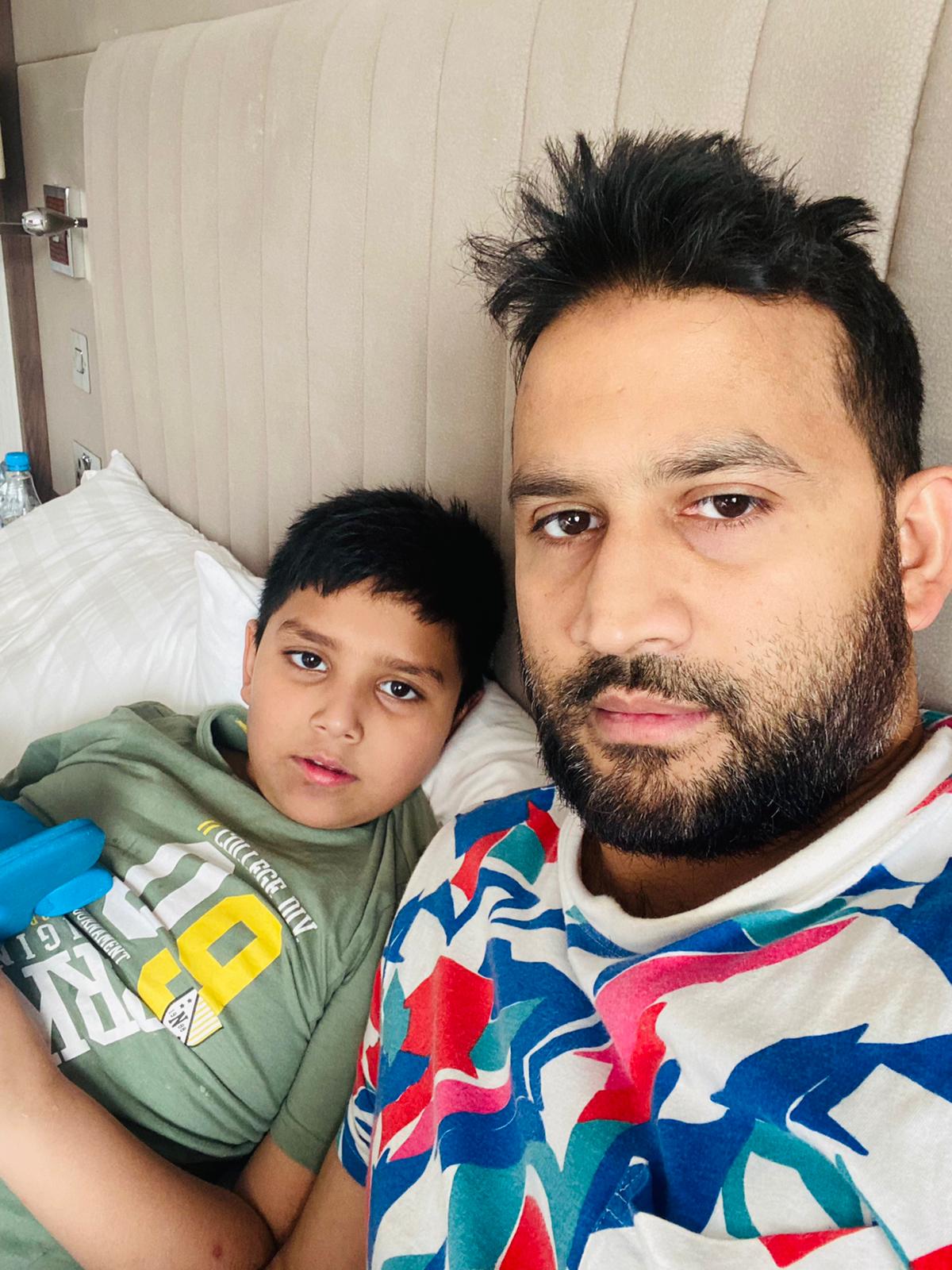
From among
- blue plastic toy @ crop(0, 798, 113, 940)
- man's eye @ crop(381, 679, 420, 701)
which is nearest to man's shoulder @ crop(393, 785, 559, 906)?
man's eye @ crop(381, 679, 420, 701)

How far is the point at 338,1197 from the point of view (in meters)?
0.83

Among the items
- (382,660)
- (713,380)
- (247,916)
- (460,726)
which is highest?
(713,380)

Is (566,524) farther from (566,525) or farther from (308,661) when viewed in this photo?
(308,661)

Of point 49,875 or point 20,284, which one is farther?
point 20,284

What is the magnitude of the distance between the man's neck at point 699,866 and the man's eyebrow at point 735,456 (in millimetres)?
200

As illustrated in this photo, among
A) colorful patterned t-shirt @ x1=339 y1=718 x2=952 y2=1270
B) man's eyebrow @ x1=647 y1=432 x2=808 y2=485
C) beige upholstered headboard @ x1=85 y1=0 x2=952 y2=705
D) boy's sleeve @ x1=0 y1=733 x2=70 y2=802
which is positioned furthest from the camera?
boy's sleeve @ x1=0 y1=733 x2=70 y2=802

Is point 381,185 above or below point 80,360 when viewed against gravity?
above

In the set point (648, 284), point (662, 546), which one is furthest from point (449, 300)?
point (662, 546)

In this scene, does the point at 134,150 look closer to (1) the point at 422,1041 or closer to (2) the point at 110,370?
(2) the point at 110,370

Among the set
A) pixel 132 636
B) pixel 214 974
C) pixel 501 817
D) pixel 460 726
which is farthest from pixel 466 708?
pixel 132 636

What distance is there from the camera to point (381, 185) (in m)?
1.21

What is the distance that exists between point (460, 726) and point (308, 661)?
0.20 meters

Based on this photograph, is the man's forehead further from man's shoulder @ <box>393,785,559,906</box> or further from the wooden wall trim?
the wooden wall trim

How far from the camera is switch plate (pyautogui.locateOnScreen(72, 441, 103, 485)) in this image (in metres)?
2.43
